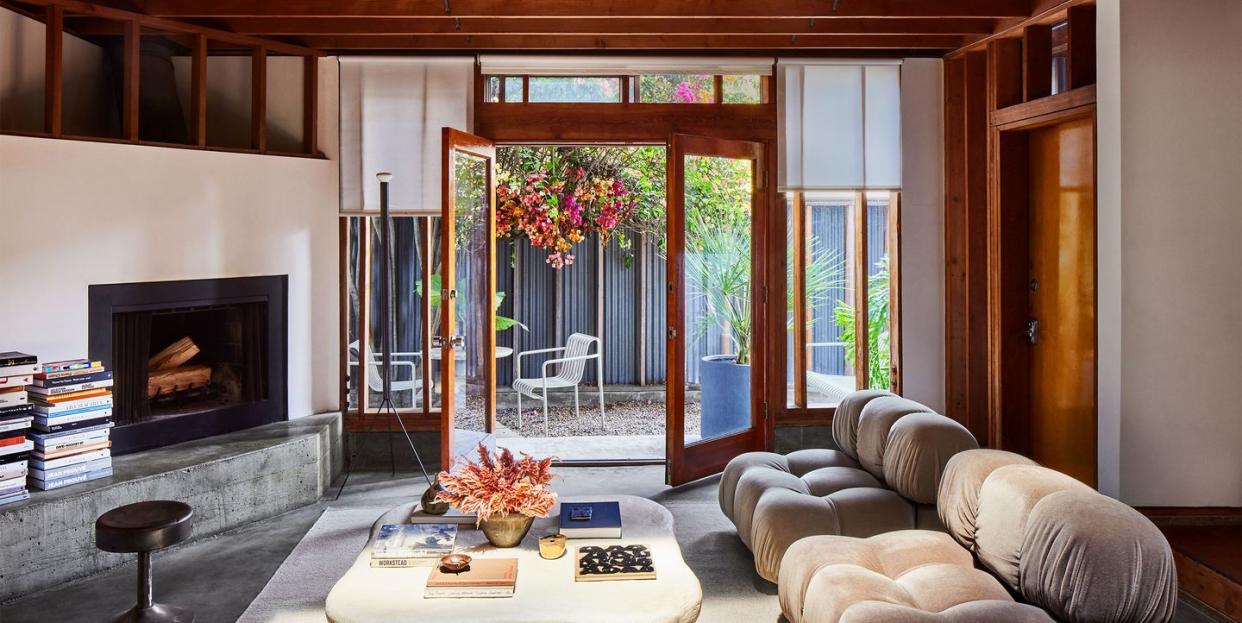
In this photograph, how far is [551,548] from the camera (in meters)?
2.87

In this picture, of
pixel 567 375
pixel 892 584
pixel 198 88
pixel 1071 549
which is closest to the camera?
pixel 1071 549

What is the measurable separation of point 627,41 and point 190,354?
125 inches

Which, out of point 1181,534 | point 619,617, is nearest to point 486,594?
point 619,617

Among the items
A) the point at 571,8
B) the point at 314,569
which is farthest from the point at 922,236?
the point at 314,569

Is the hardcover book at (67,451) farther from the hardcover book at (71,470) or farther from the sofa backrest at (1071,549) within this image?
the sofa backrest at (1071,549)

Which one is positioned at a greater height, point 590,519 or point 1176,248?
point 1176,248

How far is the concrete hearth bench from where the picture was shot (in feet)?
11.8

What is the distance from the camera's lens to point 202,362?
16.5ft

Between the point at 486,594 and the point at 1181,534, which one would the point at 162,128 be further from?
the point at 1181,534

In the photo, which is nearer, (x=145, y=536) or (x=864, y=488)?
(x=145, y=536)

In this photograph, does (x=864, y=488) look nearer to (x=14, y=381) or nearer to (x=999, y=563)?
(x=999, y=563)

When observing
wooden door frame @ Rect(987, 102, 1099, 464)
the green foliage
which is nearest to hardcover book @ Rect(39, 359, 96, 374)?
the green foliage

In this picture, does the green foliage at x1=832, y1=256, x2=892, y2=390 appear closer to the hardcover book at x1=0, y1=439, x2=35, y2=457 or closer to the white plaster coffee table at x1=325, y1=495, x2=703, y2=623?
the white plaster coffee table at x1=325, y1=495, x2=703, y2=623

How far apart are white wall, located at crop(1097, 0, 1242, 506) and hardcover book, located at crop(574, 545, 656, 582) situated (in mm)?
2448
